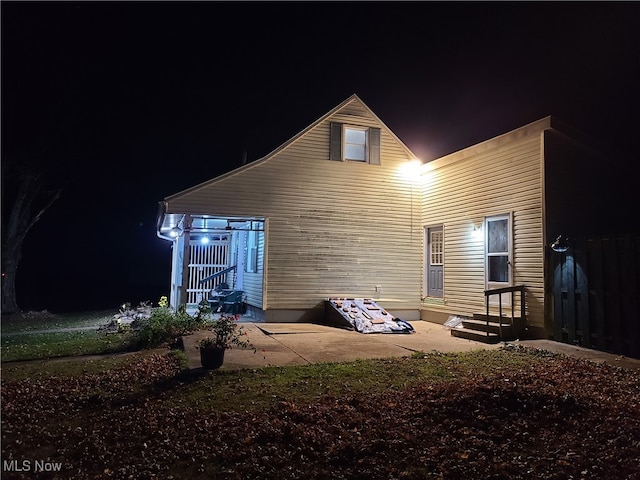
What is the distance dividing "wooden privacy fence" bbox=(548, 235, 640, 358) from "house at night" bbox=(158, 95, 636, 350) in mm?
483

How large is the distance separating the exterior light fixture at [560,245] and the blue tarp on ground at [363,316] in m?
3.93

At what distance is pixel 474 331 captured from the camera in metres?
10.1

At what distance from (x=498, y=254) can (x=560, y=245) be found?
1.89 meters

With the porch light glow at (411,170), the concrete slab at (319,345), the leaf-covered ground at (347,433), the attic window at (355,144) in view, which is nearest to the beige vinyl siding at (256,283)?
the concrete slab at (319,345)

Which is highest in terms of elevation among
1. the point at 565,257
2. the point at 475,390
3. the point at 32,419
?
the point at 565,257

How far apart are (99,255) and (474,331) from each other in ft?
110

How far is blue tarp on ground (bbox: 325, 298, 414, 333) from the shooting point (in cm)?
1114

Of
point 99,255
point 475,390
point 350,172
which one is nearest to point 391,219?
point 350,172

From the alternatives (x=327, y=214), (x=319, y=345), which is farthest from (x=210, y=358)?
(x=327, y=214)

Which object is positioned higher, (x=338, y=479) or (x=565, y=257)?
(x=565, y=257)

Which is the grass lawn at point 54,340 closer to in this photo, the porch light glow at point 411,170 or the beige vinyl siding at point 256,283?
the beige vinyl siding at point 256,283

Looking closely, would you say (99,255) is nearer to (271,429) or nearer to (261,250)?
(261,250)

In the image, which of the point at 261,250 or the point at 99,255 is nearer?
the point at 261,250

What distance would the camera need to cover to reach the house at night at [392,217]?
9875 millimetres
